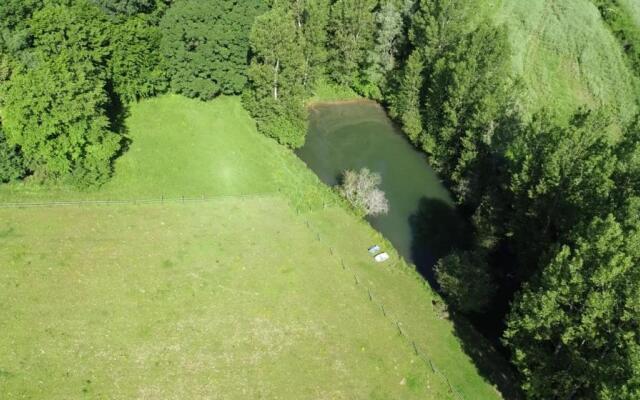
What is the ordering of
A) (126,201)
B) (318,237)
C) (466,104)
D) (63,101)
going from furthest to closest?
(466,104) → (318,237) → (126,201) → (63,101)

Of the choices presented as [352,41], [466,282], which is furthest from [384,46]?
[466,282]

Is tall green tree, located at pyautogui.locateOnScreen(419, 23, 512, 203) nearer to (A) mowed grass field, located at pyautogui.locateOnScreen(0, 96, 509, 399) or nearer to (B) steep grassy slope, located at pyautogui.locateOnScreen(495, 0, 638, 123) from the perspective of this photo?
(A) mowed grass field, located at pyautogui.locateOnScreen(0, 96, 509, 399)

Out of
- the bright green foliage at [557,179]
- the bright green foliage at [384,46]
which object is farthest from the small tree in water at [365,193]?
the bright green foliage at [384,46]

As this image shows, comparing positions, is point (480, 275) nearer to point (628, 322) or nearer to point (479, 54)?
point (628, 322)

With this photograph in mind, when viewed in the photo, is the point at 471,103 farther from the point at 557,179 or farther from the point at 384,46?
the point at 384,46

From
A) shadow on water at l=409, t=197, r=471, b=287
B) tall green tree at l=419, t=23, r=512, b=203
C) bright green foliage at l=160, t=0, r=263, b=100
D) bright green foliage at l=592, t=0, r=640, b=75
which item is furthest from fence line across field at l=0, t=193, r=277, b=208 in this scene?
bright green foliage at l=592, t=0, r=640, b=75
